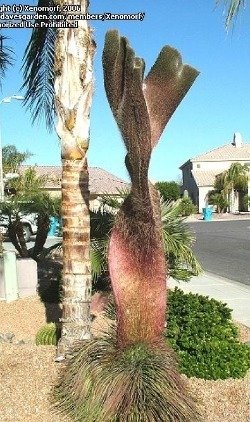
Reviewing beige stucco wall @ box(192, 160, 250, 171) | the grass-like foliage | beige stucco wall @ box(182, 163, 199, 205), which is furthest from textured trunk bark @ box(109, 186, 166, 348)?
beige stucco wall @ box(192, 160, 250, 171)

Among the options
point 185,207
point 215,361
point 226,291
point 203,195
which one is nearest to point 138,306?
point 215,361

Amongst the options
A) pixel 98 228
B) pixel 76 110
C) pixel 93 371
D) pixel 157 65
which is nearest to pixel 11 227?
pixel 98 228

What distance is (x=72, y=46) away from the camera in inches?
219

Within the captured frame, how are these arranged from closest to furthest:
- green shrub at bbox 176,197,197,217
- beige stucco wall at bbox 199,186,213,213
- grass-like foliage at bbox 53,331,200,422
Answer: grass-like foliage at bbox 53,331,200,422 < green shrub at bbox 176,197,197,217 < beige stucco wall at bbox 199,186,213,213

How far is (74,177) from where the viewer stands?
552cm

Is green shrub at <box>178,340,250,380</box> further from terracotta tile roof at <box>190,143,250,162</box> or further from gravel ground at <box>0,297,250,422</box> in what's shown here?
terracotta tile roof at <box>190,143,250,162</box>

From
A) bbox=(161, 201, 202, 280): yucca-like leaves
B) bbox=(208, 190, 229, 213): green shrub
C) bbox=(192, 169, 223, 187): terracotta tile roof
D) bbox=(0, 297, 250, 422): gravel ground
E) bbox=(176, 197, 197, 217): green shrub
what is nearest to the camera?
bbox=(0, 297, 250, 422): gravel ground

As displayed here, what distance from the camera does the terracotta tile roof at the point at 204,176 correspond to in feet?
181

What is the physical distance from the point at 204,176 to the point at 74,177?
52.0 m

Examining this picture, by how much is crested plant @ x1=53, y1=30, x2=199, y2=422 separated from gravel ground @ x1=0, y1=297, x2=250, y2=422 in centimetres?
27

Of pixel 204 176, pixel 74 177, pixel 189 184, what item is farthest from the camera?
pixel 189 184

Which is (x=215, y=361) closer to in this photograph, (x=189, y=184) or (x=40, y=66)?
(x=40, y=66)

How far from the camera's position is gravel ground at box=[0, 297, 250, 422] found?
4375 millimetres

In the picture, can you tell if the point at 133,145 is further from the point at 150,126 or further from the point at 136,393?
the point at 136,393
